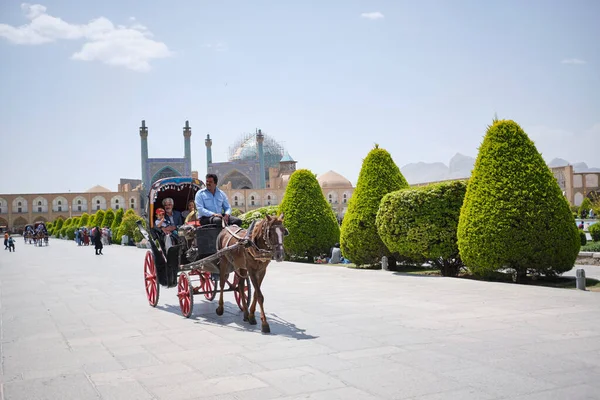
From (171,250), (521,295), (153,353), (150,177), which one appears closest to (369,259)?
(521,295)

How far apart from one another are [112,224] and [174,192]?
33.6m

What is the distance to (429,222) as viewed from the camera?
11422 millimetres

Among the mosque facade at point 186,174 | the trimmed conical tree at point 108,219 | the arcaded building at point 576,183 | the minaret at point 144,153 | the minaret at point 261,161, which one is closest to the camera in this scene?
the trimmed conical tree at point 108,219

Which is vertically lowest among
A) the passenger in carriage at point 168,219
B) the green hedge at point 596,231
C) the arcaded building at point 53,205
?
the green hedge at point 596,231

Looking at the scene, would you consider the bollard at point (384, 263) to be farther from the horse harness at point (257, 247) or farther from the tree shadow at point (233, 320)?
the horse harness at point (257, 247)

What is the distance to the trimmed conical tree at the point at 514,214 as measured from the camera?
9.39 m

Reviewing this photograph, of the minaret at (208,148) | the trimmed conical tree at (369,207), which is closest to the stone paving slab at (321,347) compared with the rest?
the trimmed conical tree at (369,207)

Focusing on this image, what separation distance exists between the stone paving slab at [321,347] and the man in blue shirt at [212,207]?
1.24 meters

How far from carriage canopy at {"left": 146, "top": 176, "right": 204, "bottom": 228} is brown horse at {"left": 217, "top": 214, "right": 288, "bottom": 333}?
1.62 m

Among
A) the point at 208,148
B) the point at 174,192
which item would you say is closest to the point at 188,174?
the point at 208,148

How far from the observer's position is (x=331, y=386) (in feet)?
13.4

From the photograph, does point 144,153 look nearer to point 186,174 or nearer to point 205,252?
point 186,174

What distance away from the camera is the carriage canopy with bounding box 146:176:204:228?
26.6ft

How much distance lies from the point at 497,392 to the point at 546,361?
0.94 meters
